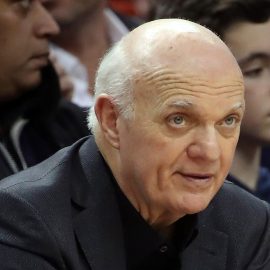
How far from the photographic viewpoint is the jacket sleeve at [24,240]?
5.15 ft

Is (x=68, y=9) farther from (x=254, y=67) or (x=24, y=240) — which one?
(x=24, y=240)

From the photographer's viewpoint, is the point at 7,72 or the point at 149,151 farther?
the point at 7,72

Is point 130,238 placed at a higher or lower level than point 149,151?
lower

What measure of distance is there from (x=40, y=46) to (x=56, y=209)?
0.84 m

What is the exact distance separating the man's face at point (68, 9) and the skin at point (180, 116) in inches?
54.2

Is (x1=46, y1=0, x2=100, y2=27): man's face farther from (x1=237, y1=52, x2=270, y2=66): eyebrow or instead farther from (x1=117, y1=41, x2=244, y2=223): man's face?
(x1=117, y1=41, x2=244, y2=223): man's face

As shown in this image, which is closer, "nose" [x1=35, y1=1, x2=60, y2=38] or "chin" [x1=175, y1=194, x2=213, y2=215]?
"chin" [x1=175, y1=194, x2=213, y2=215]

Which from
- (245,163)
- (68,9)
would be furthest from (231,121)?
(68,9)

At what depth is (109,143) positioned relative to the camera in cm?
169

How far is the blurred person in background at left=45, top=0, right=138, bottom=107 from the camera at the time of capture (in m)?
2.99

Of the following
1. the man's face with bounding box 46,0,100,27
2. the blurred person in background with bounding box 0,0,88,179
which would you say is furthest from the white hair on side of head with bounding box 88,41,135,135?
the man's face with bounding box 46,0,100,27

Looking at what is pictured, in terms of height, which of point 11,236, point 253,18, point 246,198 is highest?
point 253,18

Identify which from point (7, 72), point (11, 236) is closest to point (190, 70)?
point (11, 236)

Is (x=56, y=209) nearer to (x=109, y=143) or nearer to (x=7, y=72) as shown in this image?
(x=109, y=143)
